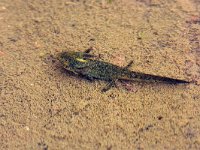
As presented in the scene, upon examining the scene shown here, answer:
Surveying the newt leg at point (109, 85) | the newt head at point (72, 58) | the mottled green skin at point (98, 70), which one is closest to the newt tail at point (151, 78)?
the mottled green skin at point (98, 70)

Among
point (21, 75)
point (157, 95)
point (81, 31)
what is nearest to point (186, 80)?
point (157, 95)

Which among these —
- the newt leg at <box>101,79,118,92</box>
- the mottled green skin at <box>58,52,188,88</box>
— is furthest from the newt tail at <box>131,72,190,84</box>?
the newt leg at <box>101,79,118,92</box>

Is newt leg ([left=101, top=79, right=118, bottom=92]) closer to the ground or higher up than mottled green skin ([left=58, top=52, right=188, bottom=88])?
closer to the ground

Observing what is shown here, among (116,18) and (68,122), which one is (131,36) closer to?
(116,18)

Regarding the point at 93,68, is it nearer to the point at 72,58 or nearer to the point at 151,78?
the point at 72,58

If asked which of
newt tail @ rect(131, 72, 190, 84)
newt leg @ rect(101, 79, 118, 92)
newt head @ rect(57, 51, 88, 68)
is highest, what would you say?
newt head @ rect(57, 51, 88, 68)

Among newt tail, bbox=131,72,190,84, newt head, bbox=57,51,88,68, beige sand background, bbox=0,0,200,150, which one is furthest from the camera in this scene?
newt head, bbox=57,51,88,68

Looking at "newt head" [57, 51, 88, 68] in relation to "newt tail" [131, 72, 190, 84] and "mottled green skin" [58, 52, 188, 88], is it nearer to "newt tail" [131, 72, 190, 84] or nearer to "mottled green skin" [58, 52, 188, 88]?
"mottled green skin" [58, 52, 188, 88]
